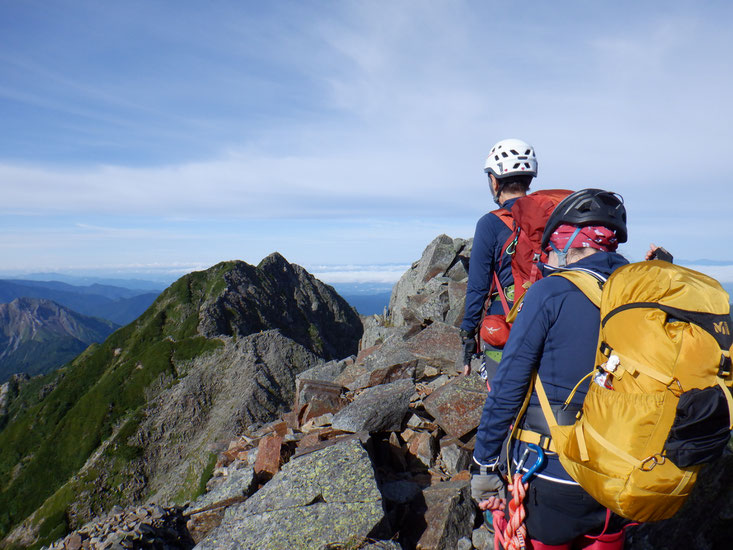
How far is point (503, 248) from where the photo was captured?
735cm

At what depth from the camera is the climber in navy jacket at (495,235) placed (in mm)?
7590

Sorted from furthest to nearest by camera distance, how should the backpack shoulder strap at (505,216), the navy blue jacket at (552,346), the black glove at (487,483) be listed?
the backpack shoulder strap at (505,216) < the black glove at (487,483) < the navy blue jacket at (552,346)

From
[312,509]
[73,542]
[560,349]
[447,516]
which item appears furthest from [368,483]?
[73,542]

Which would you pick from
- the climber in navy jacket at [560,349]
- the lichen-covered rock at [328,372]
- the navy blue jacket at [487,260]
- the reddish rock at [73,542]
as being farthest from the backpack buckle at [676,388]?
the lichen-covered rock at [328,372]

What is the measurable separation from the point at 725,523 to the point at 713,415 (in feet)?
23.7

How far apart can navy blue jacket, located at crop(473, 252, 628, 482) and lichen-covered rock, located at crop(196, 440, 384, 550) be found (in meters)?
4.52

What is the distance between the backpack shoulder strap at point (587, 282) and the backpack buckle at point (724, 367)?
3.38 feet

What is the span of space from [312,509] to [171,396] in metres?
32.8

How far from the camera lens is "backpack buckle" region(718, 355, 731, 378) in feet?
12.4

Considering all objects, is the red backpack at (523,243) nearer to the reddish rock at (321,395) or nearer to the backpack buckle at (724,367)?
the backpack buckle at (724,367)

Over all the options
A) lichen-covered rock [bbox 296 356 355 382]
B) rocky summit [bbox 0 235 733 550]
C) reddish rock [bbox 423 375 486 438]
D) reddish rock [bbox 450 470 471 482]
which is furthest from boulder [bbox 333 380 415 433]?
lichen-covered rock [bbox 296 356 355 382]

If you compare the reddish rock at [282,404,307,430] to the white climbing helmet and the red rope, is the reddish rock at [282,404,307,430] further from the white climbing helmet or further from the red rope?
the red rope

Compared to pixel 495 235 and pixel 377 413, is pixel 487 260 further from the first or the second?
pixel 377 413

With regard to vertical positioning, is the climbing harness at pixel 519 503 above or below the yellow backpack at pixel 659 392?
below
